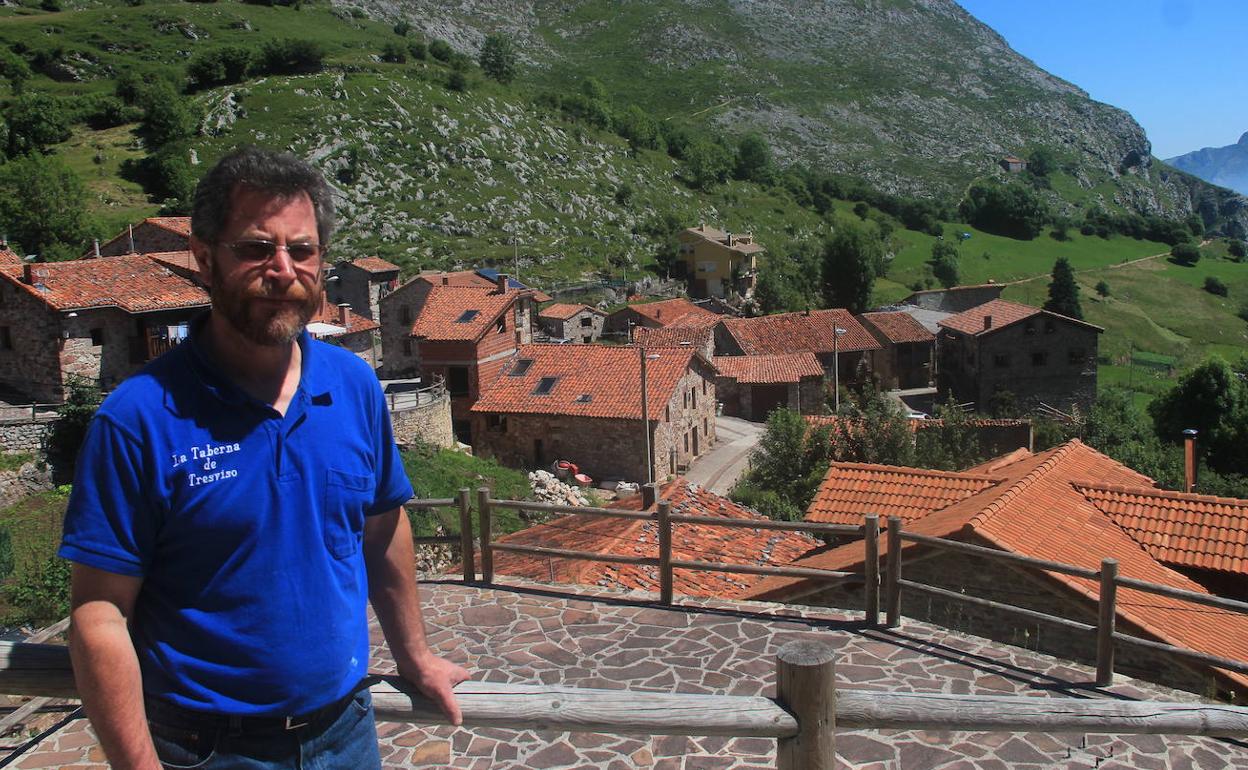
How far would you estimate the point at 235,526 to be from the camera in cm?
245

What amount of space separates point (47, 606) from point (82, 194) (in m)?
48.3

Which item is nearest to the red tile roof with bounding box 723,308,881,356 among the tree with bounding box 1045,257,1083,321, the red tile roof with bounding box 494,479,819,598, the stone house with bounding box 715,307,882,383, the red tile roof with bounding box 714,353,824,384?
the stone house with bounding box 715,307,882,383

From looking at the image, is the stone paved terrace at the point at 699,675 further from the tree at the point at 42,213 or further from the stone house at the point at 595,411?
the tree at the point at 42,213

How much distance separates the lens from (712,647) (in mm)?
7695

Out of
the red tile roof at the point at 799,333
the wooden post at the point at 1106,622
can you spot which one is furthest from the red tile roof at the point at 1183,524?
the red tile roof at the point at 799,333

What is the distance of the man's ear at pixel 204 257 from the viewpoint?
2.60m

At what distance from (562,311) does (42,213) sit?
2746 centimetres

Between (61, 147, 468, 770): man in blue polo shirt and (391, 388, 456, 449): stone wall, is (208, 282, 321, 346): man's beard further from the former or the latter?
(391, 388, 456, 449): stone wall

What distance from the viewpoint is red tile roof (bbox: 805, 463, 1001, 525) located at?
483 inches

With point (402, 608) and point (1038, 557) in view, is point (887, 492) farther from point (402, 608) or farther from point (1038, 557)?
point (402, 608)

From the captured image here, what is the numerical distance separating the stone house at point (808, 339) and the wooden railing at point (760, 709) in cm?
4481

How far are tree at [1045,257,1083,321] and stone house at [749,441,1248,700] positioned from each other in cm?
6405

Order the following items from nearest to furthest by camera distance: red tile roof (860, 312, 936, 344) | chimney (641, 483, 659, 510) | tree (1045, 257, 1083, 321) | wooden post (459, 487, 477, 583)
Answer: wooden post (459, 487, 477, 583), chimney (641, 483, 659, 510), red tile roof (860, 312, 936, 344), tree (1045, 257, 1083, 321)

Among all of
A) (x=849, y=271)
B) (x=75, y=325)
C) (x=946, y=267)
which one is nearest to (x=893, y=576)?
(x=75, y=325)
